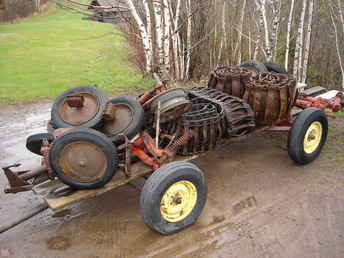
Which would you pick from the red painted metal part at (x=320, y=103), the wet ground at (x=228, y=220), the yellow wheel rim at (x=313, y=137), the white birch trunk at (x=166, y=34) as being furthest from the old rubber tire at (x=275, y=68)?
the white birch trunk at (x=166, y=34)

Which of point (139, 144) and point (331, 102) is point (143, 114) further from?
point (331, 102)

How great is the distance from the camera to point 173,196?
10.5 ft

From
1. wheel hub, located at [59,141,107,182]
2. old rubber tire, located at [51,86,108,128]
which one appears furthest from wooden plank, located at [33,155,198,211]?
old rubber tire, located at [51,86,108,128]

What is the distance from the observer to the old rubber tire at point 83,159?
298 centimetres

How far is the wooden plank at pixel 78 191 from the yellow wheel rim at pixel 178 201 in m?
0.43

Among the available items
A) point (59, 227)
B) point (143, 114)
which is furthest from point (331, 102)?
point (59, 227)

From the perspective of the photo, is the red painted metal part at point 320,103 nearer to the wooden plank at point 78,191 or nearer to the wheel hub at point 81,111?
the wooden plank at point 78,191

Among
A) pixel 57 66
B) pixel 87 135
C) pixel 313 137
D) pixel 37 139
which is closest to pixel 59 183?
pixel 37 139

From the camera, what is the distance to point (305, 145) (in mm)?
4477

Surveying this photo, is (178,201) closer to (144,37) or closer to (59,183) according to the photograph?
(59,183)

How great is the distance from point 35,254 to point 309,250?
271cm

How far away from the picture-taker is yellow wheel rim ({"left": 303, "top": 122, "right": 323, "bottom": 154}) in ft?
14.5

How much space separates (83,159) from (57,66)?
11221mm

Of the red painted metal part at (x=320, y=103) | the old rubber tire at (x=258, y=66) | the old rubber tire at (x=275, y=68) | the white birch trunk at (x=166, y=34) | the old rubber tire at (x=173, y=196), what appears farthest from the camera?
the white birch trunk at (x=166, y=34)
